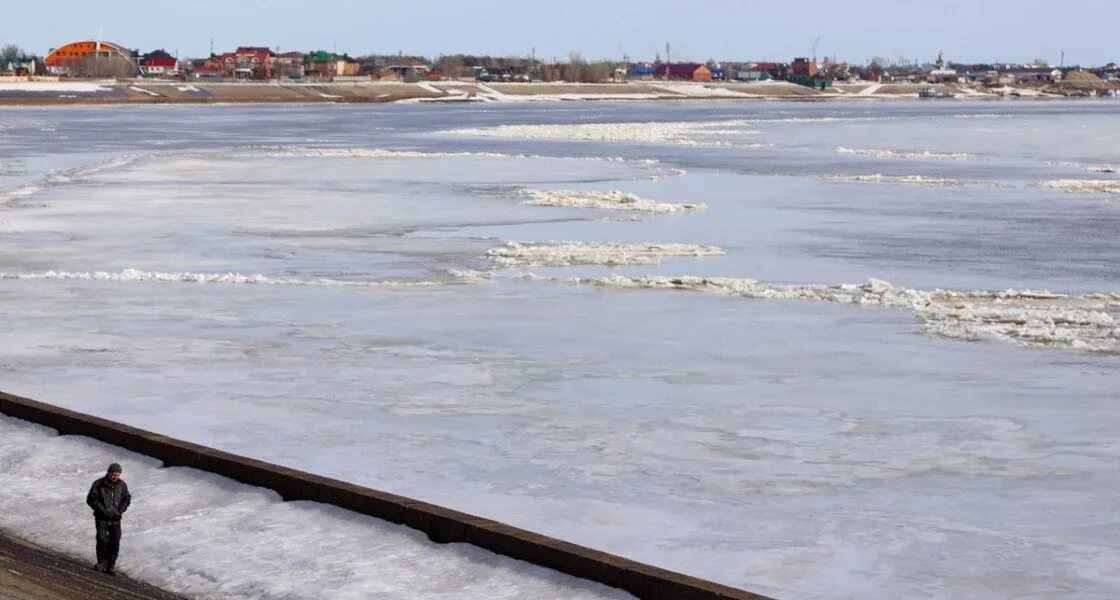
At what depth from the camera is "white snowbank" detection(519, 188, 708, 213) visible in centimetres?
3212

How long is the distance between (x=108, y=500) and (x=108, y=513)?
0.09 metres

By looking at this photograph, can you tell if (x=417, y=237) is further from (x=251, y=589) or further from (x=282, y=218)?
(x=251, y=589)

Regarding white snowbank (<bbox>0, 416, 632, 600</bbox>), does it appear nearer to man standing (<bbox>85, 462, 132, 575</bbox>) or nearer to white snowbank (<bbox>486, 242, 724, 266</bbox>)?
man standing (<bbox>85, 462, 132, 575</bbox>)

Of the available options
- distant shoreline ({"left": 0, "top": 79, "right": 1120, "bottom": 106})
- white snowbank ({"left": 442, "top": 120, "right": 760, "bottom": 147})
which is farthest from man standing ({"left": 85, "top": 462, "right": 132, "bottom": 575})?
distant shoreline ({"left": 0, "top": 79, "right": 1120, "bottom": 106})

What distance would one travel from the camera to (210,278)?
20984mm

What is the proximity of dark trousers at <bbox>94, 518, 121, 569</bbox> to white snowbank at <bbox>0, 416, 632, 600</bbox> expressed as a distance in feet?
0.49

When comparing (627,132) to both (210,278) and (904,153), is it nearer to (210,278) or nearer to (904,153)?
(904,153)

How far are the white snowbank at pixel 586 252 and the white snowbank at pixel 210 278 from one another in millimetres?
1554

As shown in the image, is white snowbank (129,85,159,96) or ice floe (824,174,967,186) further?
white snowbank (129,85,159,96)

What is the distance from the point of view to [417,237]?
1033 inches

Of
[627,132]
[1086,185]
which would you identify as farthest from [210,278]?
[627,132]

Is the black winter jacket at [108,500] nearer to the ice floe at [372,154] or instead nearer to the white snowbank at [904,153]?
the ice floe at [372,154]

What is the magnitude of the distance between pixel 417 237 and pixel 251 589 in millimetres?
18146

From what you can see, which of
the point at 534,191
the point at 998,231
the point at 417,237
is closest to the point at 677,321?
the point at 417,237
